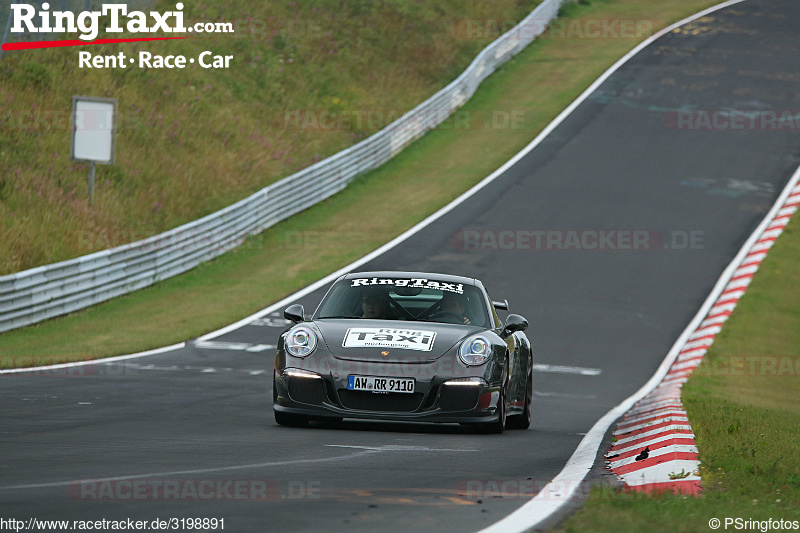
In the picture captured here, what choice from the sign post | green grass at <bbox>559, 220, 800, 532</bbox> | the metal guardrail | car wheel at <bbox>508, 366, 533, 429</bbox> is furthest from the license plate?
the sign post

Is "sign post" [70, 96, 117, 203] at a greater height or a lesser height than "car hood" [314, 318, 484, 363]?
greater

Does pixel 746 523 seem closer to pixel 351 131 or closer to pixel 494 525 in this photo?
pixel 494 525

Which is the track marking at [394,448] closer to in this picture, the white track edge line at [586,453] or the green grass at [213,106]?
the white track edge line at [586,453]

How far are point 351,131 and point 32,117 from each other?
38.8 feet

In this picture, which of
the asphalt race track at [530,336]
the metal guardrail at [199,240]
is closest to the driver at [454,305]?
the asphalt race track at [530,336]

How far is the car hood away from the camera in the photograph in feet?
31.8

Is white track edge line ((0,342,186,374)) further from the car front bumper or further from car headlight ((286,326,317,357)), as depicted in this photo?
the car front bumper

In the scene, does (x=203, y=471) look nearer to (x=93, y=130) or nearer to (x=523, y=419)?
(x=523, y=419)

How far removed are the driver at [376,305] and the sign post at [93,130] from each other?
1469 centimetres

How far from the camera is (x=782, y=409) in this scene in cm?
1584

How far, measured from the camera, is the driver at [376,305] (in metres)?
10.8

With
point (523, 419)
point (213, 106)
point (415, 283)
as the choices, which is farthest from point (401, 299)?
point (213, 106)

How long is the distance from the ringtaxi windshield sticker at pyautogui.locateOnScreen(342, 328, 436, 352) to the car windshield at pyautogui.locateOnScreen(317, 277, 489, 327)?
0.67 meters

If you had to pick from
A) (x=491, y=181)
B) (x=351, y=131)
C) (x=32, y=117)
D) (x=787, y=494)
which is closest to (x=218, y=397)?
(x=787, y=494)
